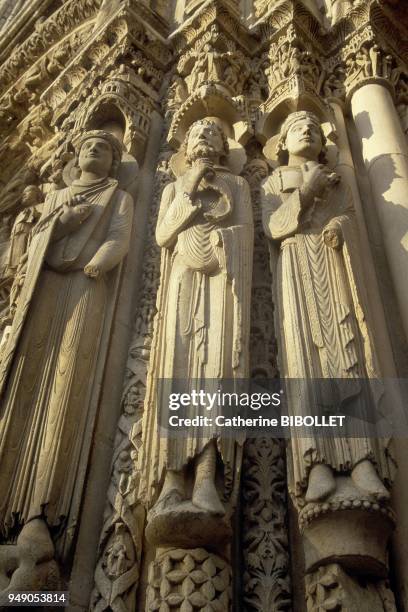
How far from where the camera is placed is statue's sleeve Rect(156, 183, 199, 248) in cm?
365

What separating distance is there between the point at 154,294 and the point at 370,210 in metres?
1.52

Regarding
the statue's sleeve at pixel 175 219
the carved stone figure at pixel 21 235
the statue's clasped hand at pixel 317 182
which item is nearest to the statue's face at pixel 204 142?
the statue's sleeve at pixel 175 219

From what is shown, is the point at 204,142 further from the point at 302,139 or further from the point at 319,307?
the point at 319,307

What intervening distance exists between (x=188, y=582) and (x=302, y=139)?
2.81 meters

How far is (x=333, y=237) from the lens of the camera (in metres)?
3.42

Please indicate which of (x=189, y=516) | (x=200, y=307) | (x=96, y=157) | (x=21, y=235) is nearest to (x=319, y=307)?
(x=200, y=307)

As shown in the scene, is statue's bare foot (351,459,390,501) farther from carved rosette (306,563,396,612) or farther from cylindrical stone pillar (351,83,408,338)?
cylindrical stone pillar (351,83,408,338)

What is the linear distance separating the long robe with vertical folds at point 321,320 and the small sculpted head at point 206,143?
0.51 m

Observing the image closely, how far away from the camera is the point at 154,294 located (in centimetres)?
389

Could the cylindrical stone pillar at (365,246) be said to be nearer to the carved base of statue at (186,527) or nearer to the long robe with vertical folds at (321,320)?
the long robe with vertical folds at (321,320)

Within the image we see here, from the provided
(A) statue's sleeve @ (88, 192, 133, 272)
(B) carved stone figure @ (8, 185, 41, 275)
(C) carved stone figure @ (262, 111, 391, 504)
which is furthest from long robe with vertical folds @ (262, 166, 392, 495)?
(B) carved stone figure @ (8, 185, 41, 275)

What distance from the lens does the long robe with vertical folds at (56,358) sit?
9.63 ft

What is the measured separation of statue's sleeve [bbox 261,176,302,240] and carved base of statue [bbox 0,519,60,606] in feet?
6.61

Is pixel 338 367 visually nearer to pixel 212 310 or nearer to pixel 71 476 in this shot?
pixel 212 310
